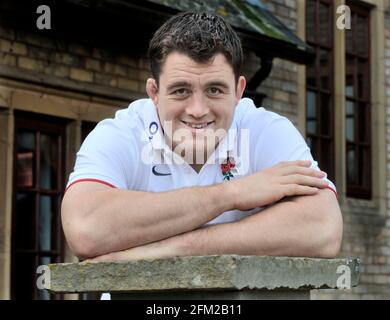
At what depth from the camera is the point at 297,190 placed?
2668 mm

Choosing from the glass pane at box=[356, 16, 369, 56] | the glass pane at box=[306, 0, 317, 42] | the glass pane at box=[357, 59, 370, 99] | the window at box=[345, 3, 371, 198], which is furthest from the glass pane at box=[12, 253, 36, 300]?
the glass pane at box=[356, 16, 369, 56]

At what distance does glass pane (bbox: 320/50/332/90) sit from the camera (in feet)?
39.2

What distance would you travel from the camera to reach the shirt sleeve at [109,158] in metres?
2.72

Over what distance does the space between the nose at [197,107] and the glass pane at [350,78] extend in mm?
9901

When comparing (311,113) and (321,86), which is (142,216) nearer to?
(311,113)

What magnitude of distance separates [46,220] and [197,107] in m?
5.64

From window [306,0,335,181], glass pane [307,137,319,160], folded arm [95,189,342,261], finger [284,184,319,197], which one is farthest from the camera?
window [306,0,335,181]

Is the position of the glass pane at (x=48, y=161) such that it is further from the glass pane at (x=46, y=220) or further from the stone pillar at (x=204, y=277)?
the stone pillar at (x=204, y=277)

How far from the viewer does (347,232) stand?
11.7 meters

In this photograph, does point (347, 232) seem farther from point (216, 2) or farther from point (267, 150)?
point (267, 150)

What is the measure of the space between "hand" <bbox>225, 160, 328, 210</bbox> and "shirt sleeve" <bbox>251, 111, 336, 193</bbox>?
0.13m

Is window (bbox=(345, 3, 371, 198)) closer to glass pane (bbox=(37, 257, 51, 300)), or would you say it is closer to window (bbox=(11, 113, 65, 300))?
window (bbox=(11, 113, 65, 300))
